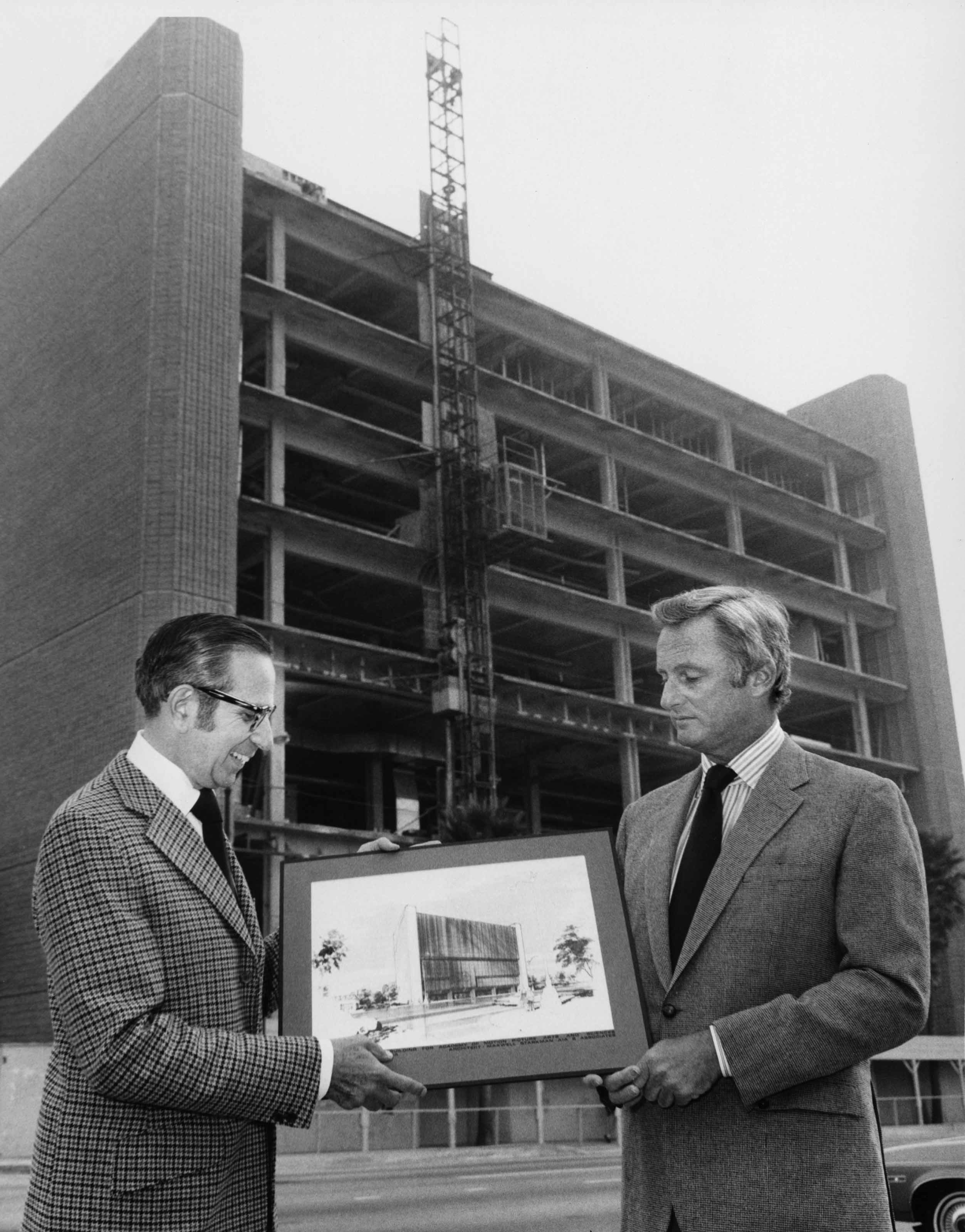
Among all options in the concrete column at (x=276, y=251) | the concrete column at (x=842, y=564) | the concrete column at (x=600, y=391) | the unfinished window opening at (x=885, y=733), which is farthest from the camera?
the concrete column at (x=842, y=564)

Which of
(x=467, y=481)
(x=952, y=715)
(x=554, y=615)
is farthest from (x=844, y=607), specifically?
(x=467, y=481)

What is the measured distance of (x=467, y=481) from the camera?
133 ft

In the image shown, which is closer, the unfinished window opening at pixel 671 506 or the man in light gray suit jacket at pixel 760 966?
the man in light gray suit jacket at pixel 760 966

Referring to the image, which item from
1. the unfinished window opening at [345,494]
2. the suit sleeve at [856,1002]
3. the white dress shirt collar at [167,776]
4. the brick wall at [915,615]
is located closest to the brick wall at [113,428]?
the unfinished window opening at [345,494]

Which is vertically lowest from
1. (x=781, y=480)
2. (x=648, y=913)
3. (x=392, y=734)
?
(x=648, y=913)

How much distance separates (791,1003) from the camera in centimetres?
325

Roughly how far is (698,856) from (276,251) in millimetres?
37844

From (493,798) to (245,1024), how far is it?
34.1 m

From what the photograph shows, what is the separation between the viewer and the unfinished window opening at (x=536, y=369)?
4681 centimetres

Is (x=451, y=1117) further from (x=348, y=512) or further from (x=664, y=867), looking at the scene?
(x=664, y=867)

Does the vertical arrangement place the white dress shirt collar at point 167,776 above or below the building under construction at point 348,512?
below

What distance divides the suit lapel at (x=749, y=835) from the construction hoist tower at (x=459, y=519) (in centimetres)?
3211

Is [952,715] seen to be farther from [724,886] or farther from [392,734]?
[724,886]

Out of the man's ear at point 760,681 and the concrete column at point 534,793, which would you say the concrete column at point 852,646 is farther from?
the man's ear at point 760,681
